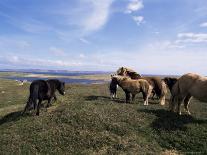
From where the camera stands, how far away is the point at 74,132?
1986 centimetres

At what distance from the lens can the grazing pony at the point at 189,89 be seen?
69.9 feet

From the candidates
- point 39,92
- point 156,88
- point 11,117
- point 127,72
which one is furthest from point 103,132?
point 127,72

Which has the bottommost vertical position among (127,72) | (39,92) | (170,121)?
(170,121)

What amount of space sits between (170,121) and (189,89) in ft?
9.57

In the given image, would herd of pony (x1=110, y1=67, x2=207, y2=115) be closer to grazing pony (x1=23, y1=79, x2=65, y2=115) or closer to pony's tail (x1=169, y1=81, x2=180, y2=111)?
pony's tail (x1=169, y1=81, x2=180, y2=111)

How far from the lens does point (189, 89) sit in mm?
22062

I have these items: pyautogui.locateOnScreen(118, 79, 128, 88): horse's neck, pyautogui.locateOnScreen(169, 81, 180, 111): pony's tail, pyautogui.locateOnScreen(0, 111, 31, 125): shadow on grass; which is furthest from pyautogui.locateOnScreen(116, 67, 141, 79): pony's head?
pyautogui.locateOnScreen(0, 111, 31, 125): shadow on grass

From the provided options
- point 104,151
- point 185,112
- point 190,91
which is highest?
point 190,91

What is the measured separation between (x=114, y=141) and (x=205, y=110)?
464 inches

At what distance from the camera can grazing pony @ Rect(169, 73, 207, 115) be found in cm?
2130

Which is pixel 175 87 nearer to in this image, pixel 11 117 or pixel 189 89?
pixel 189 89

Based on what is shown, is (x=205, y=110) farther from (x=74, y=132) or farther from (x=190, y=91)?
(x=74, y=132)

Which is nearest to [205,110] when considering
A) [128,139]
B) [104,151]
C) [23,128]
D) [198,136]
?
[198,136]

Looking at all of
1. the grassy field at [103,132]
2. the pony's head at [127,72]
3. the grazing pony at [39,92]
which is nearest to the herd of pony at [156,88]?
the grazing pony at [39,92]
